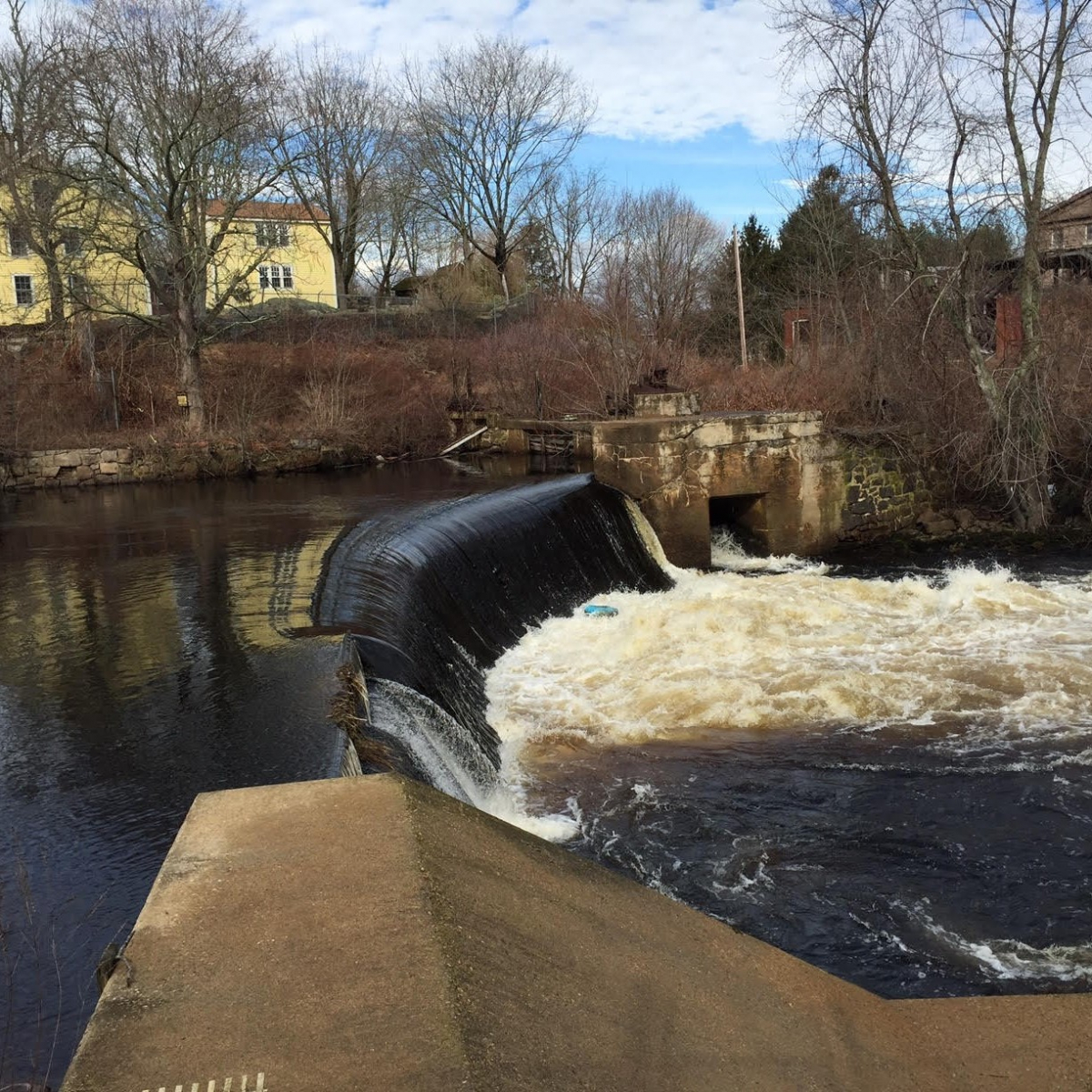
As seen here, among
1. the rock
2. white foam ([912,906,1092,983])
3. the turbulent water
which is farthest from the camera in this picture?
the rock

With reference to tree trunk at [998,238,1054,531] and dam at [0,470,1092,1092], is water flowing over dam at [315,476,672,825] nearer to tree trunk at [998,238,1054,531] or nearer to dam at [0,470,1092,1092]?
dam at [0,470,1092,1092]

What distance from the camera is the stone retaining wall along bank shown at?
19.7 m

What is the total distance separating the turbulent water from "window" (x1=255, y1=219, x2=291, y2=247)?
15.5 m

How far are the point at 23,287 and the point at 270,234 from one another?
60.2ft

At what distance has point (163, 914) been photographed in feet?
9.50

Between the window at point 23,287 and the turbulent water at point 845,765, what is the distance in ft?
108

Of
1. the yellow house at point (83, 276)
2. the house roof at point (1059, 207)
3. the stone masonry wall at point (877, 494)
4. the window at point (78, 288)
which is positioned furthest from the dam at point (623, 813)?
the yellow house at point (83, 276)

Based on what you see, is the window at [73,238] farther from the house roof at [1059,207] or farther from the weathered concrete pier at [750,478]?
the house roof at [1059,207]

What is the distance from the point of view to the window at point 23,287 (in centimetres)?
3628

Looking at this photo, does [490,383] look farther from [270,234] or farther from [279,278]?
[279,278]

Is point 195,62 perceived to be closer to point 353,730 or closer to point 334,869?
point 353,730

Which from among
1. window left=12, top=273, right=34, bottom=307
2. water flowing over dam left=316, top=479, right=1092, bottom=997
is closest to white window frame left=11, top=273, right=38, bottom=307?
window left=12, top=273, right=34, bottom=307

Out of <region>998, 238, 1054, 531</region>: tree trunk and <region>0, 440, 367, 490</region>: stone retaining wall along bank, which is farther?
<region>0, 440, 367, 490</region>: stone retaining wall along bank

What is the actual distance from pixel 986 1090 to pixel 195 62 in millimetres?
23564
